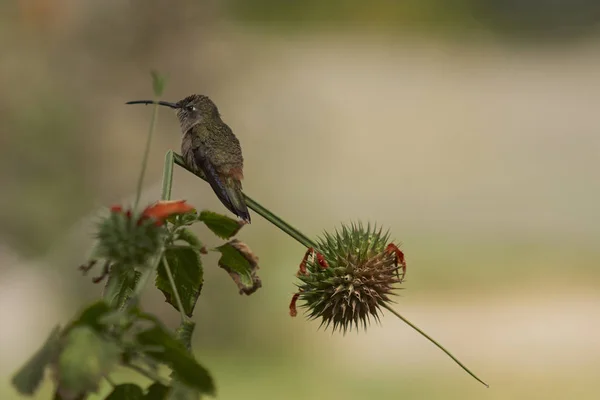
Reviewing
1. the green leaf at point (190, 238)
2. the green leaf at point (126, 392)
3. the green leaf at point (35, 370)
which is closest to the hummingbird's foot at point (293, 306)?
the green leaf at point (190, 238)

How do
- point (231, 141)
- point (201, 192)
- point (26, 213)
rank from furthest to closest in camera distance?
point (201, 192)
point (26, 213)
point (231, 141)

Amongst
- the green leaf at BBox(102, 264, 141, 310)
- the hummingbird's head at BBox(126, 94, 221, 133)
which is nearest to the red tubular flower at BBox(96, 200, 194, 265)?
the green leaf at BBox(102, 264, 141, 310)

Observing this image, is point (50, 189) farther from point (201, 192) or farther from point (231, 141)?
point (231, 141)

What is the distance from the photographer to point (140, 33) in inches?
335

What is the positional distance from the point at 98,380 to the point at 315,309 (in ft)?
2.05

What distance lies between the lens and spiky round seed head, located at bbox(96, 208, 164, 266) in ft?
2.25

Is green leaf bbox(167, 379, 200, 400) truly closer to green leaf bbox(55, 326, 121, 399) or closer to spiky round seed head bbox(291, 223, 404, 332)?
green leaf bbox(55, 326, 121, 399)

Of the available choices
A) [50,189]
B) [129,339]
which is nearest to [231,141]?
[129,339]

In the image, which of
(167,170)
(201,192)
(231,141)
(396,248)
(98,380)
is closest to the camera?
(98,380)

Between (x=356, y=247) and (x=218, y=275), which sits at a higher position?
(x=218, y=275)

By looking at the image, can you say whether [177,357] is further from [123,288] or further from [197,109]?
[197,109]

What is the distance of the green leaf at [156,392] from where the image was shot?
0.67 m

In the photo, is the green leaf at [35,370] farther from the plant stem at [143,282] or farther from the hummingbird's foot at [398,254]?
the hummingbird's foot at [398,254]

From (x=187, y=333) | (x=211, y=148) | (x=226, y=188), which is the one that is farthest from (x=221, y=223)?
(x=211, y=148)
